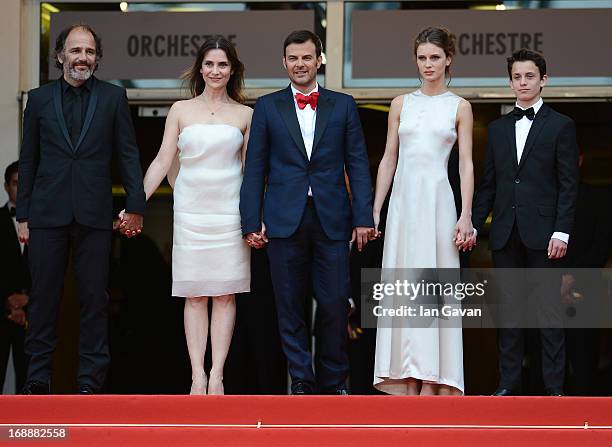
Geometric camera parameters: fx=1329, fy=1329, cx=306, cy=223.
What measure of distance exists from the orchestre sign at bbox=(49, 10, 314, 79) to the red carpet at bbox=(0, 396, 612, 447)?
304cm

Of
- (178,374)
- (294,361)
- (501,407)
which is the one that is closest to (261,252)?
(178,374)

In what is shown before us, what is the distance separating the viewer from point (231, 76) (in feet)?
22.0

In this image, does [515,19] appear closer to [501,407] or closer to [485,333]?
[485,333]

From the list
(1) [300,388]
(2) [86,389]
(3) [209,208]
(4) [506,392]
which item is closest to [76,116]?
(3) [209,208]

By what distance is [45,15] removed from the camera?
8672 mm

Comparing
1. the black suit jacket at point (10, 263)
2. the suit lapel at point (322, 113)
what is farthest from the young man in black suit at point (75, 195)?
the black suit jacket at point (10, 263)

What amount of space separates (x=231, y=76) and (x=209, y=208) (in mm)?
695

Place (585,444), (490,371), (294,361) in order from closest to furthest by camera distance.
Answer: (585,444)
(294,361)
(490,371)

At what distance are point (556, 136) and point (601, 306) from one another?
211 cm

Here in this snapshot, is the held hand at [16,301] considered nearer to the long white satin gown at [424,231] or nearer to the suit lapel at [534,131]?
the long white satin gown at [424,231]

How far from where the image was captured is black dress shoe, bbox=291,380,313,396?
6.27m

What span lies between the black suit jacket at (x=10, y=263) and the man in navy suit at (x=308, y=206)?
213 cm

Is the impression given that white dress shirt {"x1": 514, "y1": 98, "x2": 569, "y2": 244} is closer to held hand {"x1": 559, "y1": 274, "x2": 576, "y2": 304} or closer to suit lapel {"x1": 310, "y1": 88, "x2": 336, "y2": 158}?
held hand {"x1": 559, "y1": 274, "x2": 576, "y2": 304}

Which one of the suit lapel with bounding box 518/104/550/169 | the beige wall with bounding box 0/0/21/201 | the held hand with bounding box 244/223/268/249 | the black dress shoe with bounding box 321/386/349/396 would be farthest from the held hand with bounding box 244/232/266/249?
the beige wall with bounding box 0/0/21/201
